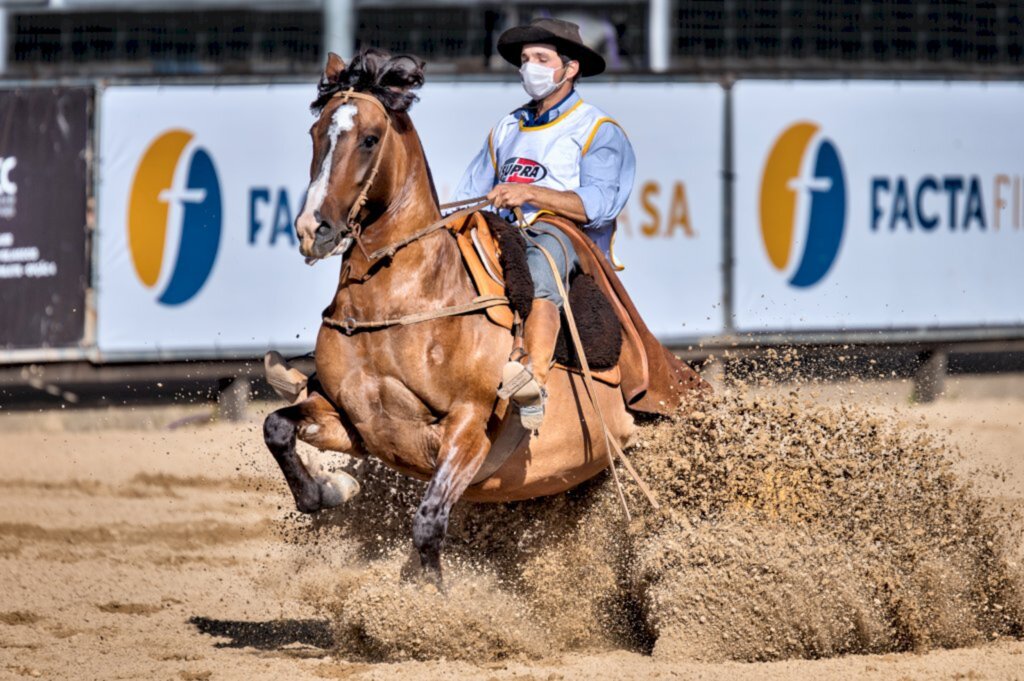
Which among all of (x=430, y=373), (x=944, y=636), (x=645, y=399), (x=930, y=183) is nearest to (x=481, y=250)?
(x=430, y=373)

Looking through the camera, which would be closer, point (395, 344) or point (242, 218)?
point (395, 344)

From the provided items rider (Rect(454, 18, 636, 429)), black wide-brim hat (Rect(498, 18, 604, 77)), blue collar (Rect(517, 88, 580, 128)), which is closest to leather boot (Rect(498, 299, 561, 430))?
rider (Rect(454, 18, 636, 429))

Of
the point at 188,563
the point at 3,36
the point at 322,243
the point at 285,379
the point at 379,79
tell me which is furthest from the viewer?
the point at 3,36

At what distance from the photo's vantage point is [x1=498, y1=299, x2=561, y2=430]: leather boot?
5504 mm

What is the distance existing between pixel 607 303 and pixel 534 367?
25.2 inches

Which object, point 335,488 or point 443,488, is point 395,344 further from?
point 335,488

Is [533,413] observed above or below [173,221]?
below

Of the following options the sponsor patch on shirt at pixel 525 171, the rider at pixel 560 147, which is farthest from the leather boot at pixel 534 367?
the sponsor patch on shirt at pixel 525 171

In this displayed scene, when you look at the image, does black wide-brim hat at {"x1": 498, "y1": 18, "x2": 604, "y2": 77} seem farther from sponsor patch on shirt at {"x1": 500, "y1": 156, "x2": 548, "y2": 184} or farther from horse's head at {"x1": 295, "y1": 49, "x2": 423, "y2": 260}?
horse's head at {"x1": 295, "y1": 49, "x2": 423, "y2": 260}

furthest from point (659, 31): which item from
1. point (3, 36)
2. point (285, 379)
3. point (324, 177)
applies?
point (324, 177)

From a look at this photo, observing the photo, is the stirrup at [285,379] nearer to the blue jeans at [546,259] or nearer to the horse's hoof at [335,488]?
the horse's hoof at [335,488]

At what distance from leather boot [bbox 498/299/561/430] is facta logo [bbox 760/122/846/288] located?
562 cm

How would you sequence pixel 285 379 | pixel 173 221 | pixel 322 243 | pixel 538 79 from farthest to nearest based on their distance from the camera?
pixel 173 221 → pixel 538 79 → pixel 285 379 → pixel 322 243

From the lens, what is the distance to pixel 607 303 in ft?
20.1
